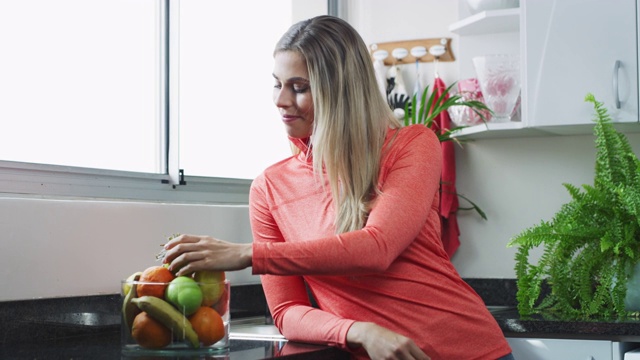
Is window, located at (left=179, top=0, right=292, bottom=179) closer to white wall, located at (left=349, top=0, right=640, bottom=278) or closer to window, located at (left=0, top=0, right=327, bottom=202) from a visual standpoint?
window, located at (left=0, top=0, right=327, bottom=202)

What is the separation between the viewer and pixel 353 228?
1.77 meters

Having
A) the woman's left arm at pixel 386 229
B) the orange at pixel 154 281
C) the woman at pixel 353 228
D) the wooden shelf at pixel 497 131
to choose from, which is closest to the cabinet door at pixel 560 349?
the woman at pixel 353 228

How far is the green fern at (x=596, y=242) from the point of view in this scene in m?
2.43

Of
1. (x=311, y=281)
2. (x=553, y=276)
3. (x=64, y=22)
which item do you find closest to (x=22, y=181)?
(x=64, y=22)

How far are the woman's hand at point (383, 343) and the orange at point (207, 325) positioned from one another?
0.27 meters

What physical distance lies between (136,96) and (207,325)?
1.07 metres

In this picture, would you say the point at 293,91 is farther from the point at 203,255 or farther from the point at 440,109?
the point at 440,109

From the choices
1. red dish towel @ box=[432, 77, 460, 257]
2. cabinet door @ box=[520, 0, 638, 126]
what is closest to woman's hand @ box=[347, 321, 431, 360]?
cabinet door @ box=[520, 0, 638, 126]

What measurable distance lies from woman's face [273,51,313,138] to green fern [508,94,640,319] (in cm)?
88

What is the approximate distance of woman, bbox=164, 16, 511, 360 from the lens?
1.64 metres

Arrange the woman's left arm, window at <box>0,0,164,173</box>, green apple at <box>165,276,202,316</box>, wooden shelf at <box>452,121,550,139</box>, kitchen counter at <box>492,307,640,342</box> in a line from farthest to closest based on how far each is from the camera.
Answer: wooden shelf at <box>452,121,550,139</box>
kitchen counter at <box>492,307,640,342</box>
window at <box>0,0,164,173</box>
the woman's left arm
green apple at <box>165,276,202,316</box>

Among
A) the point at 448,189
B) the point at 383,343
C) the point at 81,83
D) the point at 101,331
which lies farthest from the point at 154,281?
the point at 448,189

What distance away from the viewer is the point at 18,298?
1.81m

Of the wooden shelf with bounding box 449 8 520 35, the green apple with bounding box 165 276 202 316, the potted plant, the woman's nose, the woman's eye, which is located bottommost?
the green apple with bounding box 165 276 202 316
